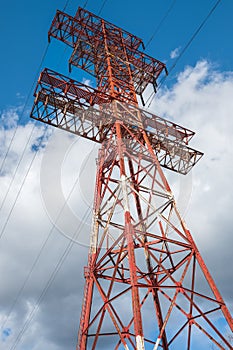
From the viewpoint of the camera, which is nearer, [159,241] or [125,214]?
[125,214]

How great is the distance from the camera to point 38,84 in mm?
16766

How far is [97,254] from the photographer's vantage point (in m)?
12.7

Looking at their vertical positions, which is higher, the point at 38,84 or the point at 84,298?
the point at 38,84

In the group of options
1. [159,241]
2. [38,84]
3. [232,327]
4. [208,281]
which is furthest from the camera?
[38,84]

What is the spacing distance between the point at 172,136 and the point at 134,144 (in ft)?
9.45

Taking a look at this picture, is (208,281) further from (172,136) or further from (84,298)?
(172,136)

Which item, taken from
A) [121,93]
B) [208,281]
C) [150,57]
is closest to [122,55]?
[150,57]

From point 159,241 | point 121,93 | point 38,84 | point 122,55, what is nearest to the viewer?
point 159,241

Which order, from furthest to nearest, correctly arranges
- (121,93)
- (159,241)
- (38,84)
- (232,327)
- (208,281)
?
(121,93), (38,84), (159,241), (208,281), (232,327)

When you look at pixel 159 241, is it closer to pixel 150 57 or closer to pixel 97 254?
pixel 97 254

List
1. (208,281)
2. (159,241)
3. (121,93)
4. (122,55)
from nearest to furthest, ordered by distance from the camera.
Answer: (208,281)
(159,241)
(121,93)
(122,55)

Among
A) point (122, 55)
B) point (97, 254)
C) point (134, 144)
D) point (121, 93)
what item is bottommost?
point (97, 254)

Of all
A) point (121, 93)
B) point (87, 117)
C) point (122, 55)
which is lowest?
point (87, 117)

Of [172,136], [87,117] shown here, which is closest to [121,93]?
[87,117]
